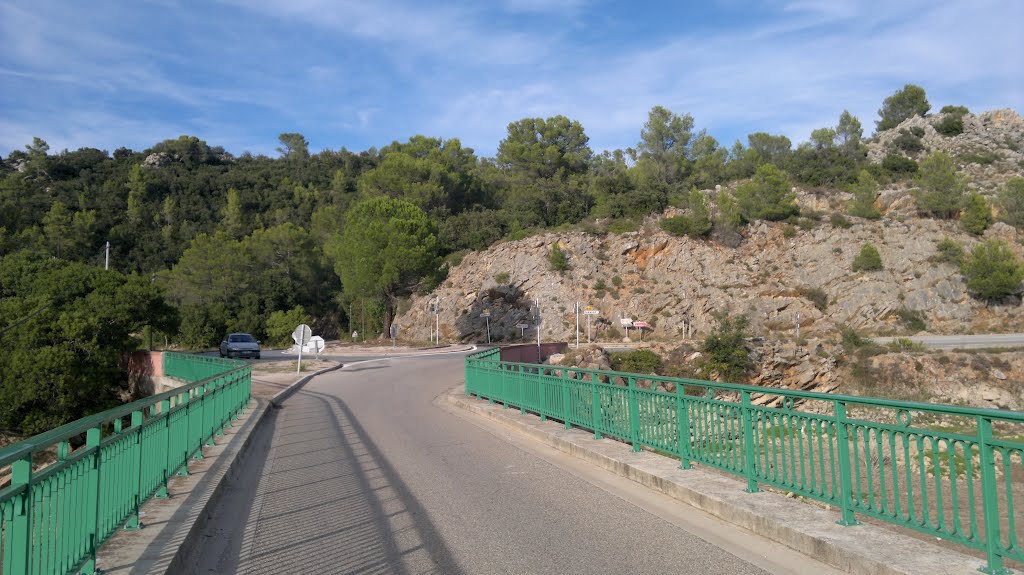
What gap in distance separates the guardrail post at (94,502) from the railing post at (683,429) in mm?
6239

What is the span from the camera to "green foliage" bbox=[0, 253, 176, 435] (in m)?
30.0

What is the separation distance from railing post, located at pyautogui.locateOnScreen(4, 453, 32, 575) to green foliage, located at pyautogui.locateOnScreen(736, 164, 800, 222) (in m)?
68.5

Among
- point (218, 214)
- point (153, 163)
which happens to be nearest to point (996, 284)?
point (218, 214)

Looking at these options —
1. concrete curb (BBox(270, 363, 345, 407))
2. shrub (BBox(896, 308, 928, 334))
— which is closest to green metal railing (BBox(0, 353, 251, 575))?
concrete curb (BBox(270, 363, 345, 407))

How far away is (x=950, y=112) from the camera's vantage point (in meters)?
103

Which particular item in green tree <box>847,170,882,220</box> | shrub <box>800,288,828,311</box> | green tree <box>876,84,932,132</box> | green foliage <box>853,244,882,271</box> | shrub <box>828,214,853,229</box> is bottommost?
shrub <box>800,288,828,311</box>

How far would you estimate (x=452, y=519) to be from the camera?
7.09 meters

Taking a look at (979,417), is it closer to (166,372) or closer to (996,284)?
(166,372)

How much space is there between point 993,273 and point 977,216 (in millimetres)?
11478

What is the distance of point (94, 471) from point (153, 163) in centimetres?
11903

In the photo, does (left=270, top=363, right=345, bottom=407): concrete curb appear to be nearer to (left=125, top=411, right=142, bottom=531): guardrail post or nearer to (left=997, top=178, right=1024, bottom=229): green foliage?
(left=125, top=411, right=142, bottom=531): guardrail post

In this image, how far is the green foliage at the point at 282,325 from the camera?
67.7m

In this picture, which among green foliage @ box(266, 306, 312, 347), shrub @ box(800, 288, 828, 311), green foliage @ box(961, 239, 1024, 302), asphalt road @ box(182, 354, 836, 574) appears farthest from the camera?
green foliage @ box(266, 306, 312, 347)

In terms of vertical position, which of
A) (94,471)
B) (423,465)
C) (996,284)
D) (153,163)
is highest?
Result: (153,163)
